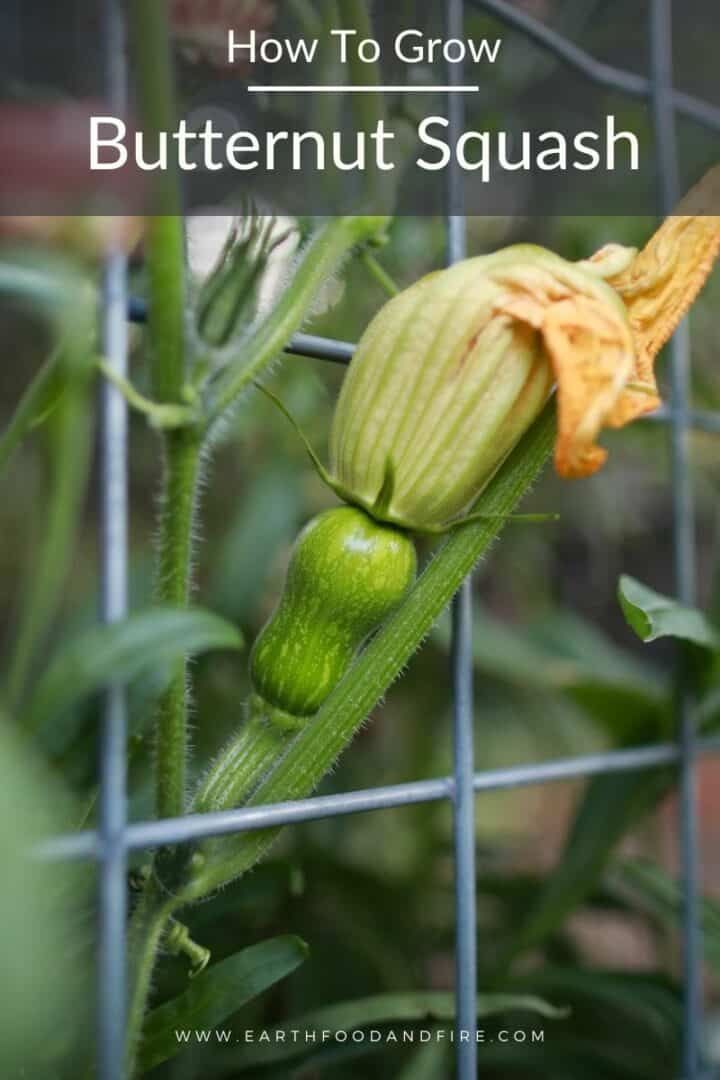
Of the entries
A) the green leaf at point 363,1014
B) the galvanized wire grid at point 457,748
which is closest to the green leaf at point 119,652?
the galvanized wire grid at point 457,748

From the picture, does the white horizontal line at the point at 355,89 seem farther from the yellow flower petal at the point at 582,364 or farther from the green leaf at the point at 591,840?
the green leaf at the point at 591,840

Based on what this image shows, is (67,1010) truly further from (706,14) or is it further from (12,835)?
(706,14)

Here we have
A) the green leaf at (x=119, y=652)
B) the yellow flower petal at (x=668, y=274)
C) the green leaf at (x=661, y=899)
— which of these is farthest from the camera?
the green leaf at (x=661, y=899)

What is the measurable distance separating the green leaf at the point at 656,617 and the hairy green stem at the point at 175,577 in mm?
186

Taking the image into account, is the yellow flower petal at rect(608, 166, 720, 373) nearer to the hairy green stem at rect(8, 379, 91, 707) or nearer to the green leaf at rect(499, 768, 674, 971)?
the hairy green stem at rect(8, 379, 91, 707)

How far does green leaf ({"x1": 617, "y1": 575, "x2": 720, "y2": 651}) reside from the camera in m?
0.44

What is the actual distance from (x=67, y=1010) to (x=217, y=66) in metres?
0.38

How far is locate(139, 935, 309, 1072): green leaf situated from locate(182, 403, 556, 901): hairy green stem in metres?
0.04

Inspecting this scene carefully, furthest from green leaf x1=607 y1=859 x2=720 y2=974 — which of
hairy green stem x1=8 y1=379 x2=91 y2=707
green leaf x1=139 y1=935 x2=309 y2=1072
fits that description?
hairy green stem x1=8 y1=379 x2=91 y2=707

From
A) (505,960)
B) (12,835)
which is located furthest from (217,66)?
(505,960)

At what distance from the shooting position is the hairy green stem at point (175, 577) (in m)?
0.36

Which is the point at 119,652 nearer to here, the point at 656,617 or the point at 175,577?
the point at 175,577

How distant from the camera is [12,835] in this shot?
0.28 metres

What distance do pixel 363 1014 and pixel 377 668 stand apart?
0.64ft
